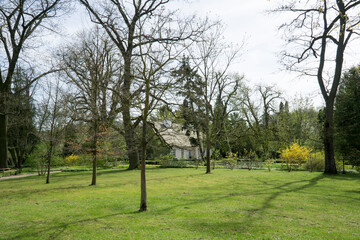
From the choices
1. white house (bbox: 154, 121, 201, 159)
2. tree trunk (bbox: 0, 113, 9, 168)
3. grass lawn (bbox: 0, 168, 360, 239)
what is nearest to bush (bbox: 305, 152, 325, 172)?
white house (bbox: 154, 121, 201, 159)

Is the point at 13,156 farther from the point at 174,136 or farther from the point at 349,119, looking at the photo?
the point at 349,119

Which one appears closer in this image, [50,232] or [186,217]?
[50,232]

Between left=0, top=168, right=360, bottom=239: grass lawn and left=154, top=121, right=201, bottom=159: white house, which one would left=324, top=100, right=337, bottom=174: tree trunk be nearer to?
left=0, top=168, right=360, bottom=239: grass lawn

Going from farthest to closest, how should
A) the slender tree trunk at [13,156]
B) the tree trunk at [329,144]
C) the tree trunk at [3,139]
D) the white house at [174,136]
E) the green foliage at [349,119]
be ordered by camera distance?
the slender tree trunk at [13,156] → the tree trunk at [3,139] → the green foliage at [349,119] → the tree trunk at [329,144] → the white house at [174,136]

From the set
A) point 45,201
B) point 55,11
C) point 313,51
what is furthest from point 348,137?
point 55,11

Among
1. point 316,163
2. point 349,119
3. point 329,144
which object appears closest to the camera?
point 329,144

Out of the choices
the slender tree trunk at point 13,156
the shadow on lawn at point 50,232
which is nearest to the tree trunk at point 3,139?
the slender tree trunk at point 13,156

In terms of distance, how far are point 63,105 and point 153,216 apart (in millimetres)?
10936

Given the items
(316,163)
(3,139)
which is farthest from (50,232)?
(316,163)

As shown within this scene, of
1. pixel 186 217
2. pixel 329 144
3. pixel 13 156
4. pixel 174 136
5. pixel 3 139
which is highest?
pixel 3 139

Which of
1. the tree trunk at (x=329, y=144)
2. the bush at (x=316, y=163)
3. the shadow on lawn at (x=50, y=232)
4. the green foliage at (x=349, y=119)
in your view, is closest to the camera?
the shadow on lawn at (x=50, y=232)

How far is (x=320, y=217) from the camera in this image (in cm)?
636

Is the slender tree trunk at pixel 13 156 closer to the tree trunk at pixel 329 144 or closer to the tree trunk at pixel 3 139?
the tree trunk at pixel 3 139

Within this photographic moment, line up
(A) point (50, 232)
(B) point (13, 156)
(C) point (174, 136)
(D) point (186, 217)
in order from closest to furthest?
(A) point (50, 232), (D) point (186, 217), (C) point (174, 136), (B) point (13, 156)
